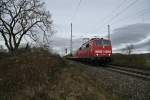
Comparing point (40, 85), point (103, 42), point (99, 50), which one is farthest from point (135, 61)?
point (40, 85)

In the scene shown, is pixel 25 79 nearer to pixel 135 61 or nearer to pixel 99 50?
pixel 99 50

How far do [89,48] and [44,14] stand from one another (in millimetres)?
7984

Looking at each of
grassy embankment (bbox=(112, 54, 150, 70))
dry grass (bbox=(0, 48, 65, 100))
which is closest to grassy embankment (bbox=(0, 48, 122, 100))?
dry grass (bbox=(0, 48, 65, 100))

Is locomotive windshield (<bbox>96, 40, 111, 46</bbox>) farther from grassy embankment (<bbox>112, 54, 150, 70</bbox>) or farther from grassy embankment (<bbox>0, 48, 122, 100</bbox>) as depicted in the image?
grassy embankment (<bbox>0, 48, 122, 100</bbox>)

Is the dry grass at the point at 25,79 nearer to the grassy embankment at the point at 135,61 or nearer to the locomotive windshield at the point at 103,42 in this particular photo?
the locomotive windshield at the point at 103,42

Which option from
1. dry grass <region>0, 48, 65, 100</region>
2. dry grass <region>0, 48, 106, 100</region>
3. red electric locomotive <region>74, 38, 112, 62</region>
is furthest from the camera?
red electric locomotive <region>74, 38, 112, 62</region>

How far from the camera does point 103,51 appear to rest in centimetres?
2152

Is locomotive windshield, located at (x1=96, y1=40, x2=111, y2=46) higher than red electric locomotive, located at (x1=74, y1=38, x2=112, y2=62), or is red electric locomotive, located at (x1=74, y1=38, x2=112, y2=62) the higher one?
locomotive windshield, located at (x1=96, y1=40, x2=111, y2=46)

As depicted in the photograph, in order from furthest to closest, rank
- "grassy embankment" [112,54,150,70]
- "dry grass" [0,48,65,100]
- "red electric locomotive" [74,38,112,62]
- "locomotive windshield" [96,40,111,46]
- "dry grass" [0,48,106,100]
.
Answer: "grassy embankment" [112,54,150,70] → "locomotive windshield" [96,40,111,46] → "red electric locomotive" [74,38,112,62] → "dry grass" [0,48,65,100] → "dry grass" [0,48,106,100]

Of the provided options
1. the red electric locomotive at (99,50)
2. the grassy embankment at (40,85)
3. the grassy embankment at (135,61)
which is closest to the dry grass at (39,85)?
the grassy embankment at (40,85)

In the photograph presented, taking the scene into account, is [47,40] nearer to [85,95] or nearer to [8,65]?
[8,65]

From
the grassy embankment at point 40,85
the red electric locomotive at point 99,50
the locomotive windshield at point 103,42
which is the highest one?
the locomotive windshield at point 103,42

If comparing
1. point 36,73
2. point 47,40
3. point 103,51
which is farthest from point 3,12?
point 36,73

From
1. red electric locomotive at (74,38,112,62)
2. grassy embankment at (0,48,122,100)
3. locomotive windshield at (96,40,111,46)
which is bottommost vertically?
grassy embankment at (0,48,122,100)
